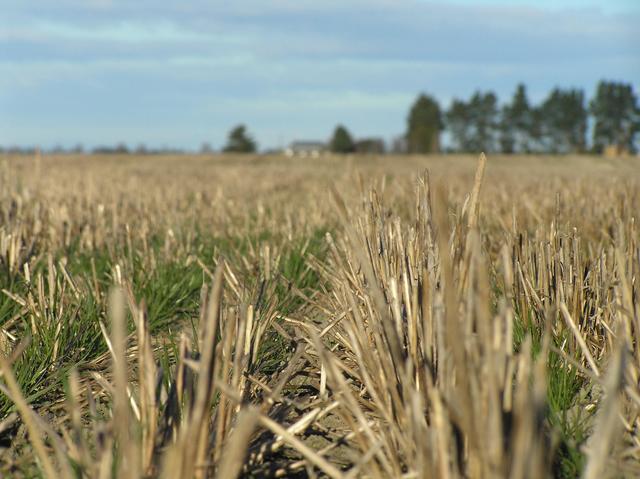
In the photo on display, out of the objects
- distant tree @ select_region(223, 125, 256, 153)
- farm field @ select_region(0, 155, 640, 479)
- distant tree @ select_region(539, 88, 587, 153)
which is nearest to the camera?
farm field @ select_region(0, 155, 640, 479)

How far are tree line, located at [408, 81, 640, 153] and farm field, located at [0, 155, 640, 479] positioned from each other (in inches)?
2265

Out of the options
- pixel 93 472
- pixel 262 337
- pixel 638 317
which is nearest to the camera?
pixel 93 472

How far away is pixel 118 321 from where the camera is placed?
1012 millimetres

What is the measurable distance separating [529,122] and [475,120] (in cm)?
506

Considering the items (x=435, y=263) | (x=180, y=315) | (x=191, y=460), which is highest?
(x=435, y=263)

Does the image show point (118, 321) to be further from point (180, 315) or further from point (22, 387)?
point (180, 315)

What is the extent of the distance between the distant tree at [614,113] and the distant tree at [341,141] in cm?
A: 2193

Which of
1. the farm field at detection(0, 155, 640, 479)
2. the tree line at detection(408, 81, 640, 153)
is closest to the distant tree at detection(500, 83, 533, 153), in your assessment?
the tree line at detection(408, 81, 640, 153)

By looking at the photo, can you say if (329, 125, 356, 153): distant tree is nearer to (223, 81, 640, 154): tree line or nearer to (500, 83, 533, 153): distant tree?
(223, 81, 640, 154): tree line

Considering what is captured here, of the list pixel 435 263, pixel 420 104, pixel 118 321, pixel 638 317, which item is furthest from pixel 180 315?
pixel 420 104

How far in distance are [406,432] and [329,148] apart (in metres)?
55.0

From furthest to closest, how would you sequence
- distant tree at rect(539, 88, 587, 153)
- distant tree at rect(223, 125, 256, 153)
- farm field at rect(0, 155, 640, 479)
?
distant tree at rect(539, 88, 587, 153), distant tree at rect(223, 125, 256, 153), farm field at rect(0, 155, 640, 479)

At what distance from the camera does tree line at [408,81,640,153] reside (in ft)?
200

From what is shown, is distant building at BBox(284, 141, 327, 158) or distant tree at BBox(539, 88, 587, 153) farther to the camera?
distant tree at BBox(539, 88, 587, 153)
